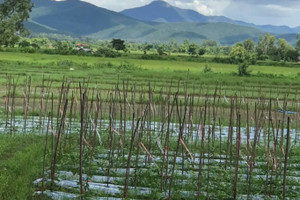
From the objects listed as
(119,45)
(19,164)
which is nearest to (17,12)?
(119,45)

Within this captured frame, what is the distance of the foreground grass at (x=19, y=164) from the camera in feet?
18.4

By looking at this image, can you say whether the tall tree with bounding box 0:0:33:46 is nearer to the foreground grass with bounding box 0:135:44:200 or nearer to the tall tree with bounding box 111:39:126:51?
the tall tree with bounding box 111:39:126:51

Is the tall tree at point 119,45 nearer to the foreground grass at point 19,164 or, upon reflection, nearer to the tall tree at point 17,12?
the tall tree at point 17,12

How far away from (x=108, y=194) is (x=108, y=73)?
21145mm

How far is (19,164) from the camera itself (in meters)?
6.78

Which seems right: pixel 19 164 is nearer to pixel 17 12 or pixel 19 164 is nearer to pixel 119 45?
pixel 17 12

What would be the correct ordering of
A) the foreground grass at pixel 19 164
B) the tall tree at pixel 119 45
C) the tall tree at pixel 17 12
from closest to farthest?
1. the foreground grass at pixel 19 164
2. the tall tree at pixel 17 12
3. the tall tree at pixel 119 45

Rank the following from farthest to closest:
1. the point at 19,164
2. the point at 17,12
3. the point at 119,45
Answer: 1. the point at 119,45
2. the point at 17,12
3. the point at 19,164

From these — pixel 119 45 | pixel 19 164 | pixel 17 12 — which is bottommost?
pixel 19 164

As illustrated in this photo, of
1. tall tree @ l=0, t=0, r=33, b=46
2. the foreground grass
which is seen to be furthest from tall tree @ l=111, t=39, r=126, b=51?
the foreground grass

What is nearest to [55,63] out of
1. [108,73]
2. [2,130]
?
[108,73]

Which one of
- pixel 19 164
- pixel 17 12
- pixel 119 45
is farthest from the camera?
pixel 119 45

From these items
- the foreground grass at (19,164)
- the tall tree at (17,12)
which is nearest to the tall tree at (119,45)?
the tall tree at (17,12)

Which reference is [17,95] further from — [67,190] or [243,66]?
[243,66]
